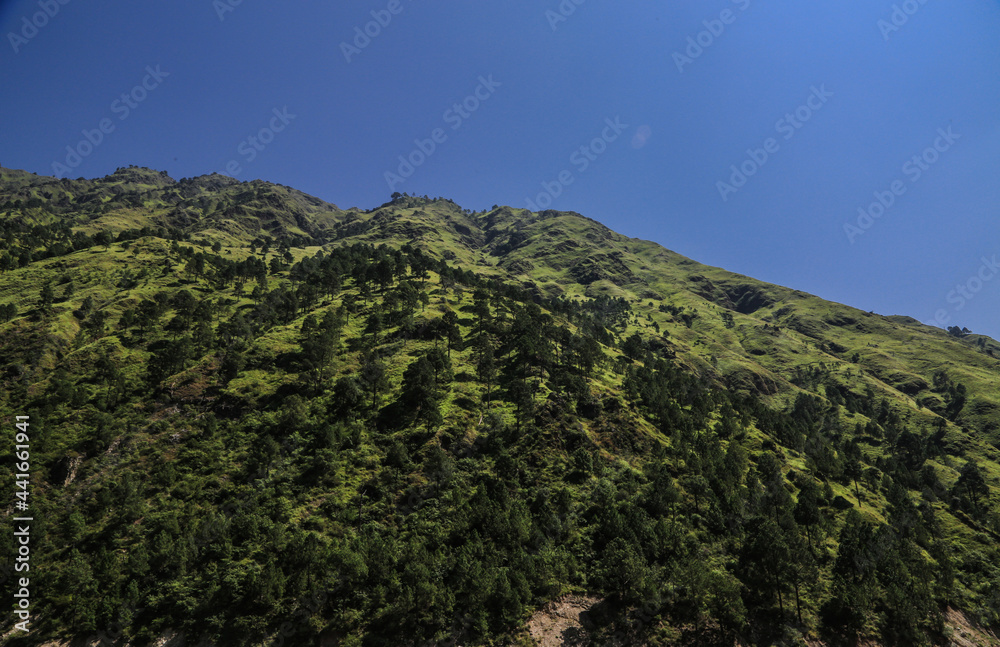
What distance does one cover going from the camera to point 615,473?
68.0 meters

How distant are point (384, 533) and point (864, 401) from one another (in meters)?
221

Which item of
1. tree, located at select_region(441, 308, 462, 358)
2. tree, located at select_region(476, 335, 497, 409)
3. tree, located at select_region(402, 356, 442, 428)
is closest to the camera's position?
tree, located at select_region(402, 356, 442, 428)

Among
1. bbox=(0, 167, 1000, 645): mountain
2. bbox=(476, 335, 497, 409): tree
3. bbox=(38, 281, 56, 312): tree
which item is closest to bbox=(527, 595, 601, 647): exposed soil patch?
bbox=(0, 167, 1000, 645): mountain

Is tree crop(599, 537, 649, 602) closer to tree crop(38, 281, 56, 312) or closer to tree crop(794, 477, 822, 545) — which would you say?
tree crop(794, 477, 822, 545)

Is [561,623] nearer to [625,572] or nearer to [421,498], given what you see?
[625,572]

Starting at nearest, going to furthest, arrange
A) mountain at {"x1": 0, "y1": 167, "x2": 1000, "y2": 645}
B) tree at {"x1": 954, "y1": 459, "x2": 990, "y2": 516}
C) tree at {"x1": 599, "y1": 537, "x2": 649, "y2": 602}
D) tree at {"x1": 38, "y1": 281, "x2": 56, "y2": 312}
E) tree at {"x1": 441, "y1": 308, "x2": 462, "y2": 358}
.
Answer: mountain at {"x1": 0, "y1": 167, "x2": 1000, "y2": 645}, tree at {"x1": 599, "y1": 537, "x2": 649, "y2": 602}, tree at {"x1": 38, "y1": 281, "x2": 56, "y2": 312}, tree at {"x1": 441, "y1": 308, "x2": 462, "y2": 358}, tree at {"x1": 954, "y1": 459, "x2": 990, "y2": 516}

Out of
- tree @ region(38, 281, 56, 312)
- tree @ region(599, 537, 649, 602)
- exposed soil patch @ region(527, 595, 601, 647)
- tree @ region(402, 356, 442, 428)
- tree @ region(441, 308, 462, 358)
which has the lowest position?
exposed soil patch @ region(527, 595, 601, 647)

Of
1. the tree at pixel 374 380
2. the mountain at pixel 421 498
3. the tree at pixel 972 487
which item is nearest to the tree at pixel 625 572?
the mountain at pixel 421 498

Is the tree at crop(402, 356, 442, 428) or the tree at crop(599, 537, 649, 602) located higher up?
the tree at crop(402, 356, 442, 428)

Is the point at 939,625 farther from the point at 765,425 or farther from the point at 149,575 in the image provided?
the point at 149,575

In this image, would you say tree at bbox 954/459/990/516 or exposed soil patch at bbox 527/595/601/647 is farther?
tree at bbox 954/459/990/516

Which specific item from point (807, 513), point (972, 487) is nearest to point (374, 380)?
point (807, 513)

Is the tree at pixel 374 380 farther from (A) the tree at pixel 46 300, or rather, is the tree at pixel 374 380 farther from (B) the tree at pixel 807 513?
(A) the tree at pixel 46 300

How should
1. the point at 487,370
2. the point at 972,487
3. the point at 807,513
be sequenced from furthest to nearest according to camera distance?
the point at 972,487, the point at 487,370, the point at 807,513
